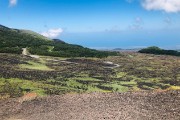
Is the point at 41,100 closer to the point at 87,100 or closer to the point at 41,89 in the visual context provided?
the point at 87,100

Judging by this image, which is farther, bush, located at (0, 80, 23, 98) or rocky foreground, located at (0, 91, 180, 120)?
bush, located at (0, 80, 23, 98)

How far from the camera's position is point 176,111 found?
47.2m

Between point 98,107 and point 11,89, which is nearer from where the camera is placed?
point 98,107

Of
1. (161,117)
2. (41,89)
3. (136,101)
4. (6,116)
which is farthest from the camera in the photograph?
(41,89)

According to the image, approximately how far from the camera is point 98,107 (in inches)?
2067

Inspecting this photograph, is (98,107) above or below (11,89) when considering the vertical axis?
above

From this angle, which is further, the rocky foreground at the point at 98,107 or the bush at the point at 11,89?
the bush at the point at 11,89

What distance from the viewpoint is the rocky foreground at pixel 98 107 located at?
154ft

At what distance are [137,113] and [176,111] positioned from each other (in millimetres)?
4853

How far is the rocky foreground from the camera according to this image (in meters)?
46.9

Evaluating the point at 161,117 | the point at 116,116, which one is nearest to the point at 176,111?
the point at 161,117

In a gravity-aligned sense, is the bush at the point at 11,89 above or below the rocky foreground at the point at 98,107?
below

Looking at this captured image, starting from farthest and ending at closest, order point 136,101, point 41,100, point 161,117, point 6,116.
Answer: point 41,100 → point 136,101 → point 6,116 → point 161,117

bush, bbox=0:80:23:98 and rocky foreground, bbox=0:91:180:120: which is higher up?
rocky foreground, bbox=0:91:180:120
